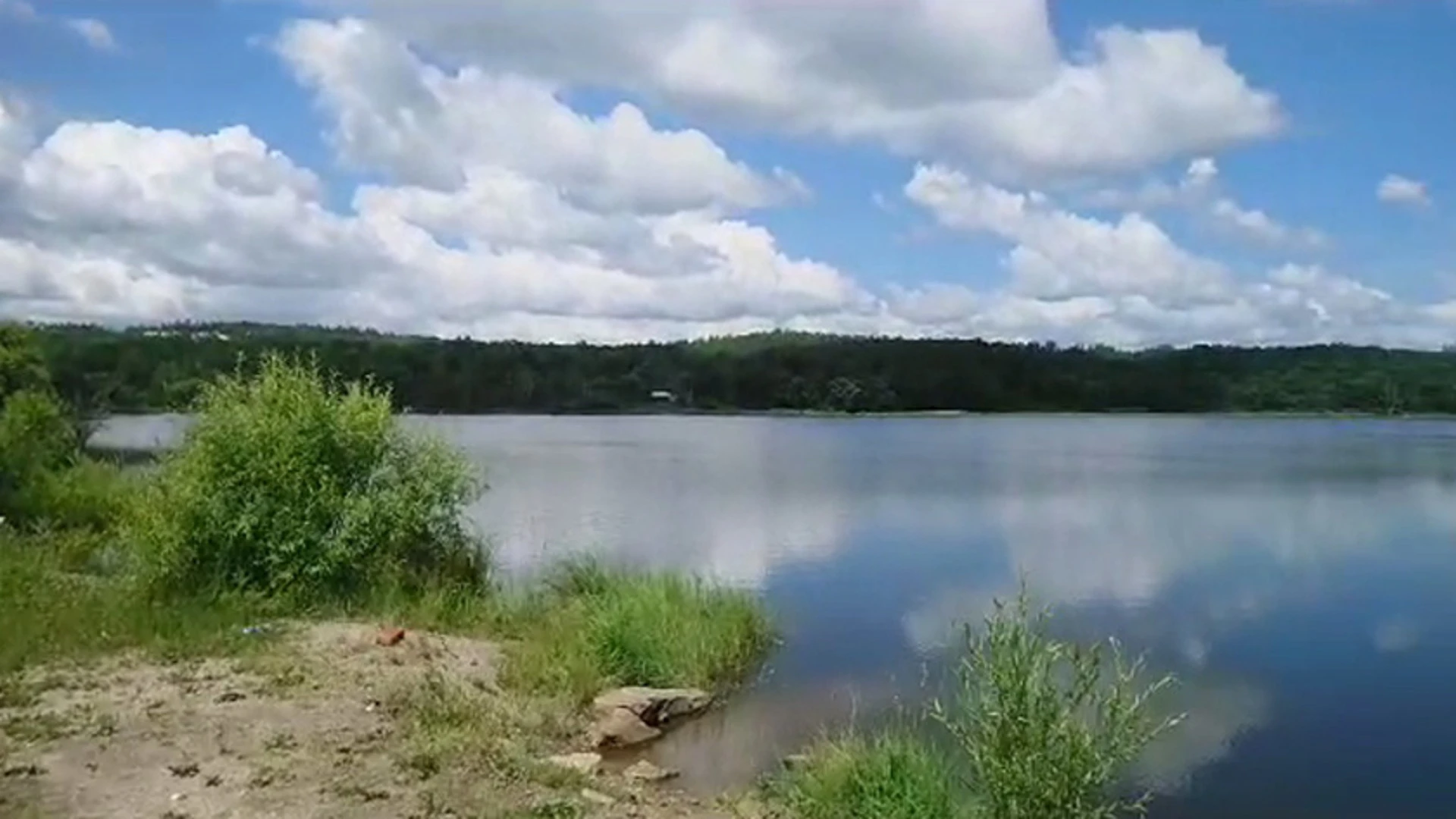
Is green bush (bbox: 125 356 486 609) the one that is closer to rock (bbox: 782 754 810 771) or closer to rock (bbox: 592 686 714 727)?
→ rock (bbox: 592 686 714 727)

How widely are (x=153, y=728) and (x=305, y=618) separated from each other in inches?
223

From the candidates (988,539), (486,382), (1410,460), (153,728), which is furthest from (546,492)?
(486,382)

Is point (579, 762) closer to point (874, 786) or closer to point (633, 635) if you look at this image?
point (874, 786)

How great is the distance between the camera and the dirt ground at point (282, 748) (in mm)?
9469

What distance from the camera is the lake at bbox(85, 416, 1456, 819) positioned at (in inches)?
596

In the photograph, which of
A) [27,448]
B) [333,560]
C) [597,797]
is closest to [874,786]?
[597,797]

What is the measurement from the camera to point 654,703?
1520cm

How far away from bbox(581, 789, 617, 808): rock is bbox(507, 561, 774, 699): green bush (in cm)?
413

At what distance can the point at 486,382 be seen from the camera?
10762 centimetres

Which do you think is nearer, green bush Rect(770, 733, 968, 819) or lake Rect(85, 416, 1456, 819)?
green bush Rect(770, 733, 968, 819)

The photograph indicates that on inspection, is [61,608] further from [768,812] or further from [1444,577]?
[1444,577]

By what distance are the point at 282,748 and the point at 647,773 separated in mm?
3391

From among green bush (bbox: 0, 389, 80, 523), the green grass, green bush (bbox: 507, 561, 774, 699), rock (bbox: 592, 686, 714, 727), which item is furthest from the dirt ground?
green bush (bbox: 0, 389, 80, 523)

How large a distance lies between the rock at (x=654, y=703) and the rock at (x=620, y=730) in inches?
3.8
